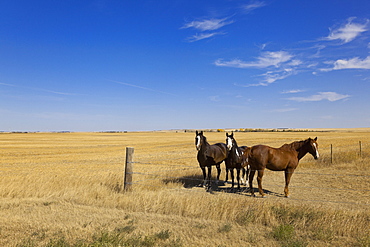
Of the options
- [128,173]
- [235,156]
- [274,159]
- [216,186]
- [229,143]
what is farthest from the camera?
[216,186]

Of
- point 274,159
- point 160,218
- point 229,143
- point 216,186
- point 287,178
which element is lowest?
point 216,186

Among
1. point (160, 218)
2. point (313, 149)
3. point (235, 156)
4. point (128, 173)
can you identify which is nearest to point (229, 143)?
point (235, 156)

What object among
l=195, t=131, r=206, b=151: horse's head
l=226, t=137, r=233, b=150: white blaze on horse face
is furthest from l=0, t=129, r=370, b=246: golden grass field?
l=226, t=137, r=233, b=150: white blaze on horse face

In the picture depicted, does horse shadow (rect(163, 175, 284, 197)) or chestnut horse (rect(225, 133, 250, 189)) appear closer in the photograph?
chestnut horse (rect(225, 133, 250, 189))

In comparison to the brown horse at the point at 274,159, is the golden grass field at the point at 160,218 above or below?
below

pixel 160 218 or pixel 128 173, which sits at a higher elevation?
pixel 128 173

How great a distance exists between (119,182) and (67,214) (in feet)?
10.7

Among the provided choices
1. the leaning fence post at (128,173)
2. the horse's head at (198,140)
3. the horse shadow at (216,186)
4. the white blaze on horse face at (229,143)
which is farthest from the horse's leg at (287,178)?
the leaning fence post at (128,173)

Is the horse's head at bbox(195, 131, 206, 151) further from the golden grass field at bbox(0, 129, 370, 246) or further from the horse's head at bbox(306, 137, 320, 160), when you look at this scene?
the horse's head at bbox(306, 137, 320, 160)

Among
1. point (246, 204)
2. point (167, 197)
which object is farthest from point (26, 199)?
point (246, 204)

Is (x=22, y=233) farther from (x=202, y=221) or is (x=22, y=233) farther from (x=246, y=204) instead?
(x=246, y=204)

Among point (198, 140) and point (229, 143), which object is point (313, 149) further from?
point (198, 140)

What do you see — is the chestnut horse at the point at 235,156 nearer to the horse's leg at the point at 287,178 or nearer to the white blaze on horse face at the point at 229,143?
the white blaze on horse face at the point at 229,143

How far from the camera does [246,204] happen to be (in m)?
7.05
